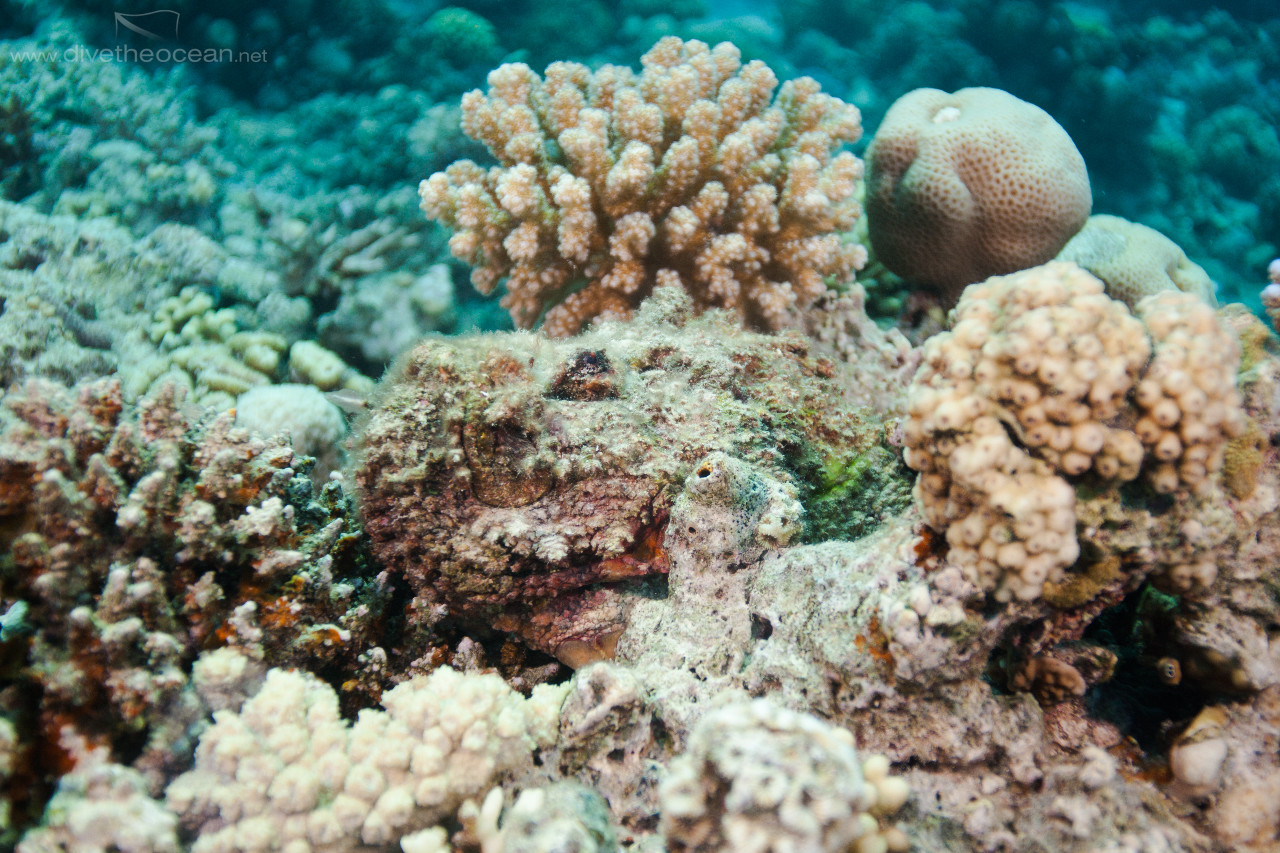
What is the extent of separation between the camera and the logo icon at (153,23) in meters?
6.64

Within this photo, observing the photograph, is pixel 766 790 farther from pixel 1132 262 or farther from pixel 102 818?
pixel 1132 262

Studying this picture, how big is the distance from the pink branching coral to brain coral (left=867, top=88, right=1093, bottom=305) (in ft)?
1.58

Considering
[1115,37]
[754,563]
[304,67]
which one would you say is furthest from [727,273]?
[1115,37]

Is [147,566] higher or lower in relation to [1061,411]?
lower

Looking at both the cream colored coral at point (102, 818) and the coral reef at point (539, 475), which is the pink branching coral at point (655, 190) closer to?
the coral reef at point (539, 475)

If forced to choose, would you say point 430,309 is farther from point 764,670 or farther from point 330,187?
point 764,670

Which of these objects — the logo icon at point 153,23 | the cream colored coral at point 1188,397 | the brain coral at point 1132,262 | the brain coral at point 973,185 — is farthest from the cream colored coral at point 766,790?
the logo icon at point 153,23

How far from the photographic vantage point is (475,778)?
1.41 m

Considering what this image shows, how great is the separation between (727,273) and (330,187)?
4306 millimetres

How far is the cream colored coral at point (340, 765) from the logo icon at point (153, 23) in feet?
28.1

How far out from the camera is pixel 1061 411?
121 centimetres

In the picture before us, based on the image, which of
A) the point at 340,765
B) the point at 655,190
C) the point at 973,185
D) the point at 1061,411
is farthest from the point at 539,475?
the point at 973,185

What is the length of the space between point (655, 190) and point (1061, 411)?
2.23 m

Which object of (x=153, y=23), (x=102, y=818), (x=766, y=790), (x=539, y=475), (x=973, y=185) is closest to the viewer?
(x=766, y=790)
